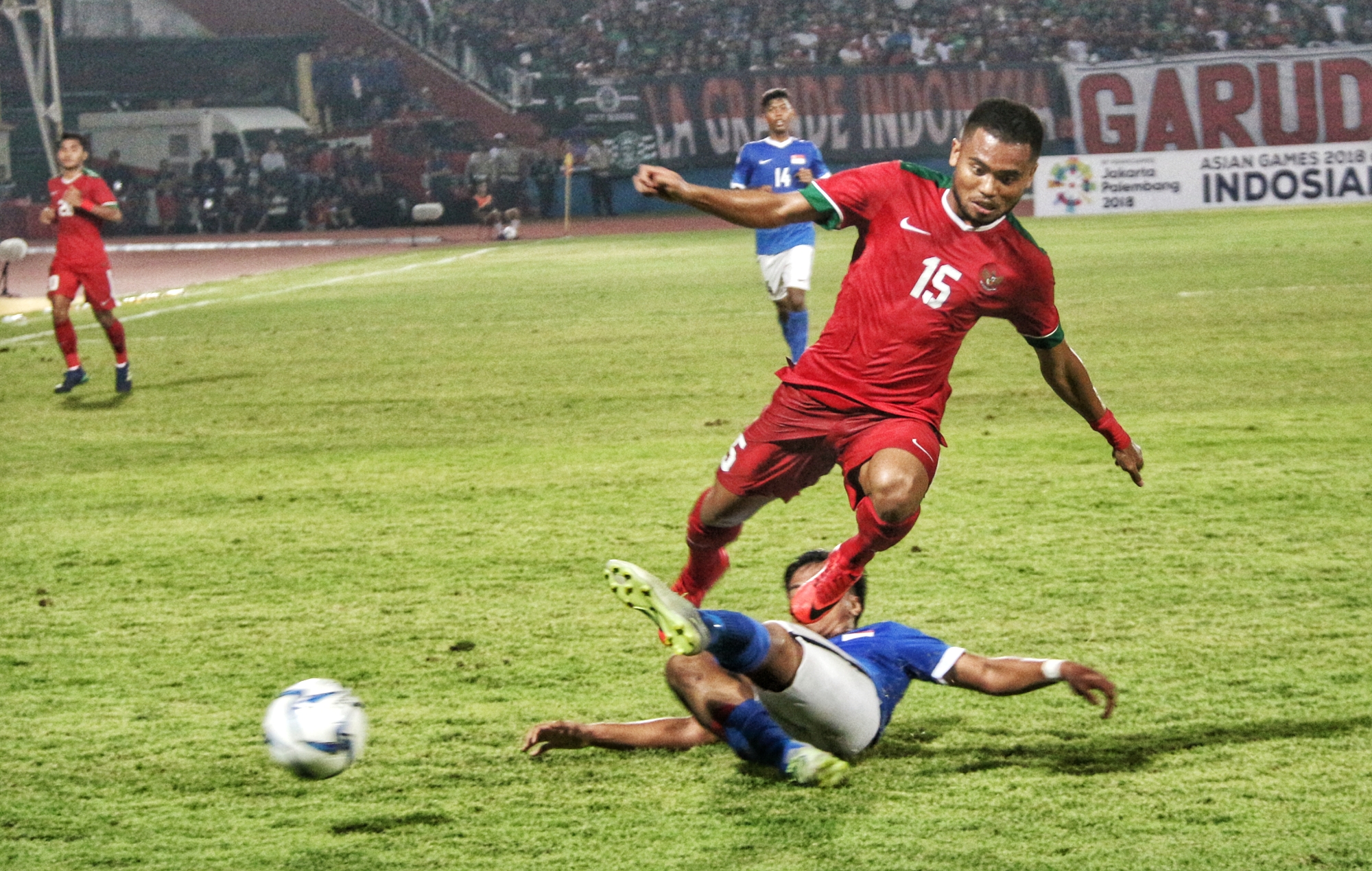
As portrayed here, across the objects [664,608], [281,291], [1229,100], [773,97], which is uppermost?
[1229,100]

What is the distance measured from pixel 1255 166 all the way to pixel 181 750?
2847 cm

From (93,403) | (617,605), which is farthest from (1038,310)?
(93,403)

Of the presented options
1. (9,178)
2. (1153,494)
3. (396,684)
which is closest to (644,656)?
(396,684)

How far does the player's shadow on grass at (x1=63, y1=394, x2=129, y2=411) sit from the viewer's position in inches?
455

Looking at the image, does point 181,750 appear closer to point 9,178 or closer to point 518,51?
point 9,178

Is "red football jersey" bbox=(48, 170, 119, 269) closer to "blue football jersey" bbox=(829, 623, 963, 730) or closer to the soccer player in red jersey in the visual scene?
the soccer player in red jersey

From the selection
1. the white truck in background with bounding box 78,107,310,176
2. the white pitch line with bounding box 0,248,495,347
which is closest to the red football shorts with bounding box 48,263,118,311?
the white pitch line with bounding box 0,248,495,347

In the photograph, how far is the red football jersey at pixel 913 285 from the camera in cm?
463

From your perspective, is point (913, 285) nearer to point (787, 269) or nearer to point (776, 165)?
point (787, 269)

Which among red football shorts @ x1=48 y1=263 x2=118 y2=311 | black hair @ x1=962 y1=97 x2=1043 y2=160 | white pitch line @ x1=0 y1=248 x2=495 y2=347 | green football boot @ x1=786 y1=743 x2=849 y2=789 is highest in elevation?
black hair @ x1=962 y1=97 x2=1043 y2=160

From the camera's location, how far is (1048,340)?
480 centimetres

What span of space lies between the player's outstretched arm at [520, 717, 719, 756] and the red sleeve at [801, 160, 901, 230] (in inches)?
65.4

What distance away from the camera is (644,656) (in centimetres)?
531

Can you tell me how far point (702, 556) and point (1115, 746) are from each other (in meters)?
1.69
